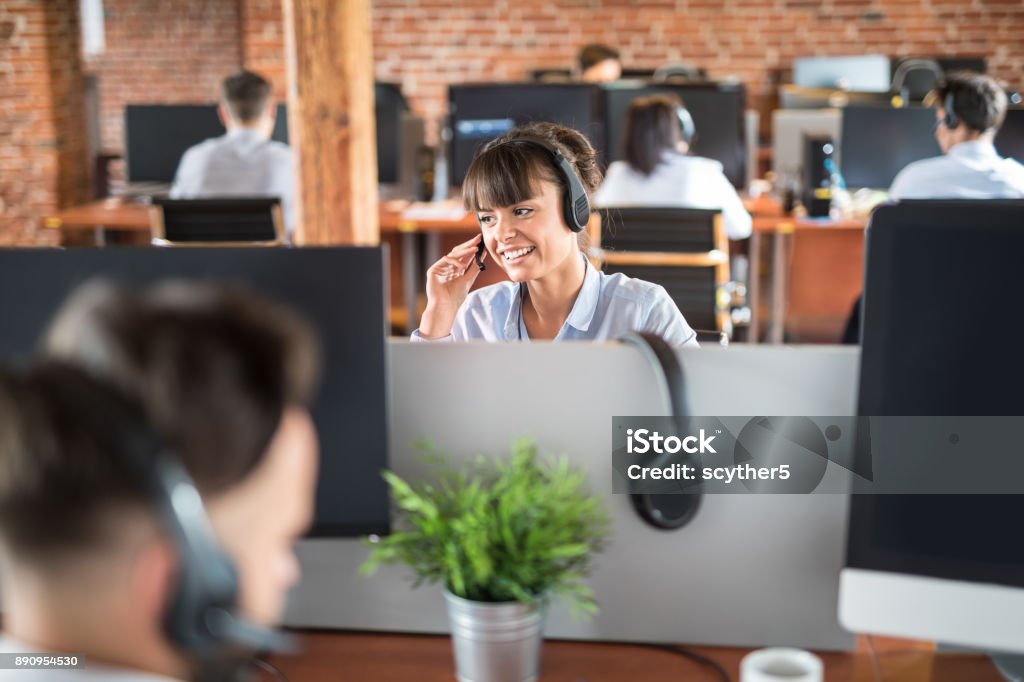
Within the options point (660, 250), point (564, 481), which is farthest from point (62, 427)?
point (660, 250)

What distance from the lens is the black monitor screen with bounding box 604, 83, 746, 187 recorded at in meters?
5.43

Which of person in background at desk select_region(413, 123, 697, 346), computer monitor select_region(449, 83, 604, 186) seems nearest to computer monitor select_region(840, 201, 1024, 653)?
person in background at desk select_region(413, 123, 697, 346)

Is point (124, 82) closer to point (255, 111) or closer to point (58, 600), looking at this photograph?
point (255, 111)

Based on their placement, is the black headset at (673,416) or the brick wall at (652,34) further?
the brick wall at (652,34)

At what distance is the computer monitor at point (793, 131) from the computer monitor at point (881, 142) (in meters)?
0.25

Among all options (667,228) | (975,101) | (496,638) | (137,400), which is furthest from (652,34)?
(137,400)

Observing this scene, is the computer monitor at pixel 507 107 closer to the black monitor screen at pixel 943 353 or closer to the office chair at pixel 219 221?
the office chair at pixel 219 221

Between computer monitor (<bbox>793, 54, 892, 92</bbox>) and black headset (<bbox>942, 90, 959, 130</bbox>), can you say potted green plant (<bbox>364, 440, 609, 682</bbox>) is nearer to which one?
black headset (<bbox>942, 90, 959, 130</bbox>)

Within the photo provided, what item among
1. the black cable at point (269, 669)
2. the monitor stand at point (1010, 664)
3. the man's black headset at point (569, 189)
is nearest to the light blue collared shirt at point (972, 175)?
the man's black headset at point (569, 189)

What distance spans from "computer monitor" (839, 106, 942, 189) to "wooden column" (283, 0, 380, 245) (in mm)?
2526

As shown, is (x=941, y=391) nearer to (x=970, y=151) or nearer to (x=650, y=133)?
(x=650, y=133)

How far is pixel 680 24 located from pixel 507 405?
7.20m

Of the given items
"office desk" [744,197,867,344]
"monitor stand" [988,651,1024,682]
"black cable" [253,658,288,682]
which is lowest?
"office desk" [744,197,867,344]

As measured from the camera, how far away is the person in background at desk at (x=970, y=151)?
4.38 m
